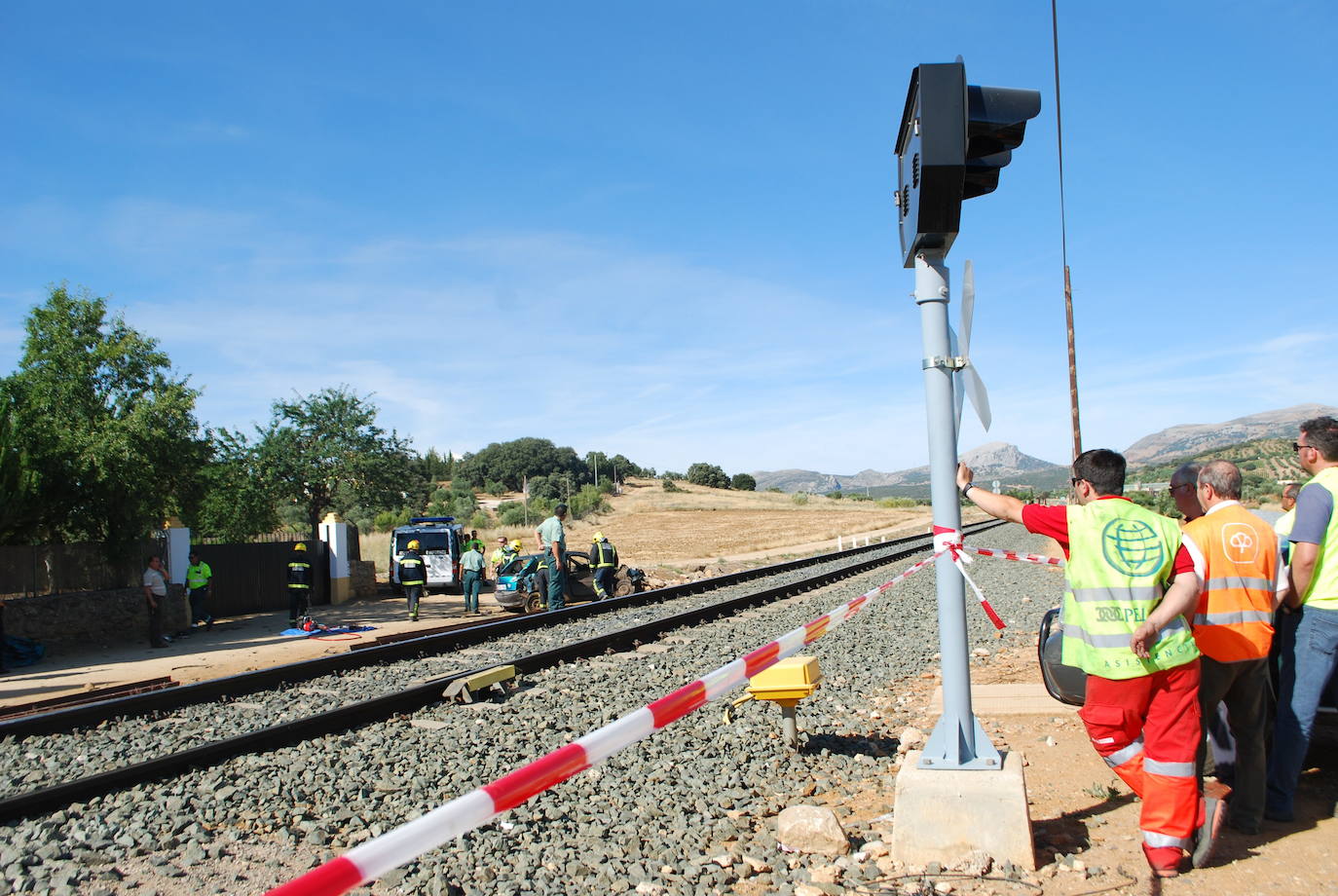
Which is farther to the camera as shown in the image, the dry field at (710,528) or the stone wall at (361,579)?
the dry field at (710,528)

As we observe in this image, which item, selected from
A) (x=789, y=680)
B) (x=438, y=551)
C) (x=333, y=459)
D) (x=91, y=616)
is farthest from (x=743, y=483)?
(x=789, y=680)

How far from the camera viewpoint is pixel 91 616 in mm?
17172

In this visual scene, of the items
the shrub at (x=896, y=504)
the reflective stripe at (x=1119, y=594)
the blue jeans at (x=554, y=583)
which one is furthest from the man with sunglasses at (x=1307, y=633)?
the shrub at (x=896, y=504)

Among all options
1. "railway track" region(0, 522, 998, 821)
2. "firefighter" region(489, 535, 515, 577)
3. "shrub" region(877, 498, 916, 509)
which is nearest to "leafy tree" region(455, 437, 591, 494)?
"shrub" region(877, 498, 916, 509)

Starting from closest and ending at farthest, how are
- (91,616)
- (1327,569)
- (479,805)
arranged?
1. (479,805)
2. (1327,569)
3. (91,616)

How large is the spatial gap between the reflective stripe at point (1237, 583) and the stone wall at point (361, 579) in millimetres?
23572

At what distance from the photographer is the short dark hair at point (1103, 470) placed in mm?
4039

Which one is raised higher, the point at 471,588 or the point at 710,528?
the point at 471,588

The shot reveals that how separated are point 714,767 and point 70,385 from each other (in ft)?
70.8

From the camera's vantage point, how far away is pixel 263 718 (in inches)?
326

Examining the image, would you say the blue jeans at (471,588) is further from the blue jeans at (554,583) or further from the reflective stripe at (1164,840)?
the reflective stripe at (1164,840)

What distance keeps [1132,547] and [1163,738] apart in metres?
0.77

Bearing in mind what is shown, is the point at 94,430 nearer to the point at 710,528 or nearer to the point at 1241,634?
the point at 1241,634

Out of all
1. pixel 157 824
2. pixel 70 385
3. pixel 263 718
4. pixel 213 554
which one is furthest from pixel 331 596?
pixel 157 824
